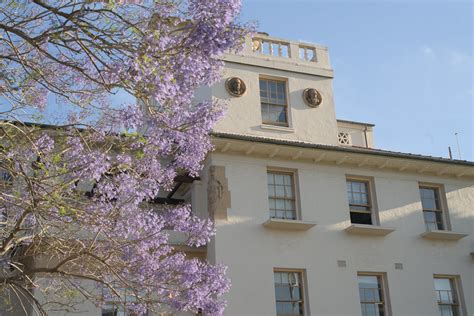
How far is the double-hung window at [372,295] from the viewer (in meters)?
17.6

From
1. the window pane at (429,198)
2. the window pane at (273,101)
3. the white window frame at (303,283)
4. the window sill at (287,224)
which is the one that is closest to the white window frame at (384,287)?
the white window frame at (303,283)

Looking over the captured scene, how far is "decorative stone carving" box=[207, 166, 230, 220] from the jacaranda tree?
3.93m

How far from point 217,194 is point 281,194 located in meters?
2.08

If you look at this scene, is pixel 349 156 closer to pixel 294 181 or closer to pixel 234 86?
pixel 294 181

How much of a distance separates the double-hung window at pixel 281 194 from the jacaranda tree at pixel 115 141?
5.35m

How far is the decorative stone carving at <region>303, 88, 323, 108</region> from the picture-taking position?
1977 cm

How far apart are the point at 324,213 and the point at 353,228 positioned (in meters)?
0.91

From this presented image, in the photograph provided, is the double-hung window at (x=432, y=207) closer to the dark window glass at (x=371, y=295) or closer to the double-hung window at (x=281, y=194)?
the dark window glass at (x=371, y=295)

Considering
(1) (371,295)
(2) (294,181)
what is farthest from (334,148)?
(1) (371,295)

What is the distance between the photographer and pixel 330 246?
17609mm

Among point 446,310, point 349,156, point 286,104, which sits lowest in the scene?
point 446,310

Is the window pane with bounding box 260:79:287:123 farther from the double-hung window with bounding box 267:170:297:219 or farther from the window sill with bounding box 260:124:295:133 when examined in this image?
the double-hung window with bounding box 267:170:297:219

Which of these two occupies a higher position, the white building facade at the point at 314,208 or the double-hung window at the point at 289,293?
the white building facade at the point at 314,208

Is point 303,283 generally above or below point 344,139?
below
